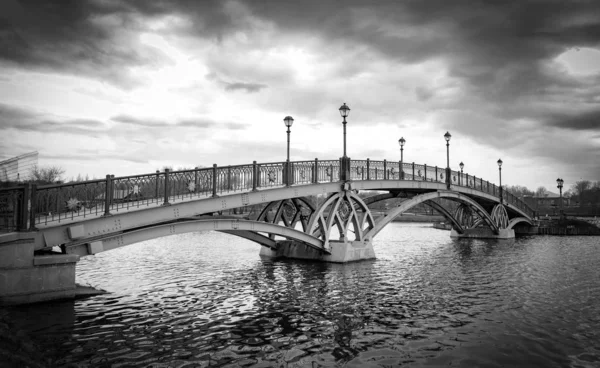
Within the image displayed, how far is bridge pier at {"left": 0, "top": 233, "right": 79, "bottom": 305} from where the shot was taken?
40.5ft

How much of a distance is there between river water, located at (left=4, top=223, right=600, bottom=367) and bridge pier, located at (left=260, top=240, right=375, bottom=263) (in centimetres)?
260

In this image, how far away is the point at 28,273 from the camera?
12.8 m

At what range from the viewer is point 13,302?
12398 millimetres

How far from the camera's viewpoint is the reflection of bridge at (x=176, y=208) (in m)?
13.0

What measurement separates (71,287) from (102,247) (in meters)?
1.60

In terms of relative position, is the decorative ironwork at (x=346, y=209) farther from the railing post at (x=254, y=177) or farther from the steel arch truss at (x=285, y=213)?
the railing post at (x=254, y=177)

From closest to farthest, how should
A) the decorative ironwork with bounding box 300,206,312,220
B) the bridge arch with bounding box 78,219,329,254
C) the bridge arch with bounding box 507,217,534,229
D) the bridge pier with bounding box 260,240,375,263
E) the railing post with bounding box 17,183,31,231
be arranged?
1. the railing post with bounding box 17,183,31,231
2. the bridge arch with bounding box 78,219,329,254
3. the bridge pier with bounding box 260,240,375,263
4. the decorative ironwork with bounding box 300,206,312,220
5. the bridge arch with bounding box 507,217,534,229

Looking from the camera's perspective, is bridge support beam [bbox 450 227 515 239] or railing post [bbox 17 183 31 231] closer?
railing post [bbox 17 183 31 231]

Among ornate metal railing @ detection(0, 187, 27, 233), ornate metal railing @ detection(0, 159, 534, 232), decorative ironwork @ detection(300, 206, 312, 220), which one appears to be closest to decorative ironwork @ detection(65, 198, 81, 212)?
ornate metal railing @ detection(0, 159, 534, 232)

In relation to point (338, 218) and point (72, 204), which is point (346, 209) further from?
point (72, 204)

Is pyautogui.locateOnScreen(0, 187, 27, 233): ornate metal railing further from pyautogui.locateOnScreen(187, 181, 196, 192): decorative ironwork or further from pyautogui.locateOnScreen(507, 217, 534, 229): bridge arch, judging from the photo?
pyautogui.locateOnScreen(507, 217, 534, 229): bridge arch

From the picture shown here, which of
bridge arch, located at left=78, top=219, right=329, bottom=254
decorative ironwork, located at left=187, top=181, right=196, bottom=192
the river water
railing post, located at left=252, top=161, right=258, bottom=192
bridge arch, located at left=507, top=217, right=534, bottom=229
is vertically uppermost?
railing post, located at left=252, top=161, right=258, bottom=192

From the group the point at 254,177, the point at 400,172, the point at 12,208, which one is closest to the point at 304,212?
the point at 400,172

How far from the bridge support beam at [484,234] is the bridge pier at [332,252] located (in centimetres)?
3072
